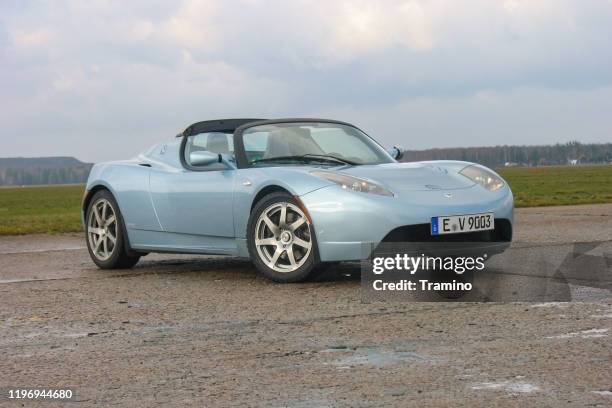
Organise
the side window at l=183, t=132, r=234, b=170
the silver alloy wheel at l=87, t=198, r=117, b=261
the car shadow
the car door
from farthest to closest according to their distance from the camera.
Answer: the silver alloy wheel at l=87, t=198, r=117, b=261 → the side window at l=183, t=132, r=234, b=170 → the car door → the car shadow

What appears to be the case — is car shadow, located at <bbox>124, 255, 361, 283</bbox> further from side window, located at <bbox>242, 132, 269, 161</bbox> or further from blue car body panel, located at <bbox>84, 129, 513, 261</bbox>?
side window, located at <bbox>242, 132, 269, 161</bbox>

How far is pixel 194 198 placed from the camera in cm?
772

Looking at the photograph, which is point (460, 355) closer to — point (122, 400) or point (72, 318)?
point (122, 400)

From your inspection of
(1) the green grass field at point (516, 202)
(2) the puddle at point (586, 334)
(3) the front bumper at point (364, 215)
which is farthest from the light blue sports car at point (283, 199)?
(1) the green grass field at point (516, 202)

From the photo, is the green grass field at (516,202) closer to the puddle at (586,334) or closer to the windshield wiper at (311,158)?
the windshield wiper at (311,158)

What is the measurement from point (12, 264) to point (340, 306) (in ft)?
16.3

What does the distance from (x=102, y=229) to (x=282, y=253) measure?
2527 mm

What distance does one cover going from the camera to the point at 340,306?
5.77 metres

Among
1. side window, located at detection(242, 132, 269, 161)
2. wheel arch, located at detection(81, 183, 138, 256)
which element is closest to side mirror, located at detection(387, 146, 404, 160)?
side window, located at detection(242, 132, 269, 161)

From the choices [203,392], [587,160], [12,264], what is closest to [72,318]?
[203,392]

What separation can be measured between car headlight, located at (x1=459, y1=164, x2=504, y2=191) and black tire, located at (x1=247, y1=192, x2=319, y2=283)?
1353mm

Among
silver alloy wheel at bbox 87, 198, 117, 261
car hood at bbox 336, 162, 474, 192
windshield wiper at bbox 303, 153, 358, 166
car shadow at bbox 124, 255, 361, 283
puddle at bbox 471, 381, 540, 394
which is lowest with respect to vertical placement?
car shadow at bbox 124, 255, 361, 283

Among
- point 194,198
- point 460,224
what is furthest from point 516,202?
point 460,224

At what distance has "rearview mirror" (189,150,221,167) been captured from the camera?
295 inches
